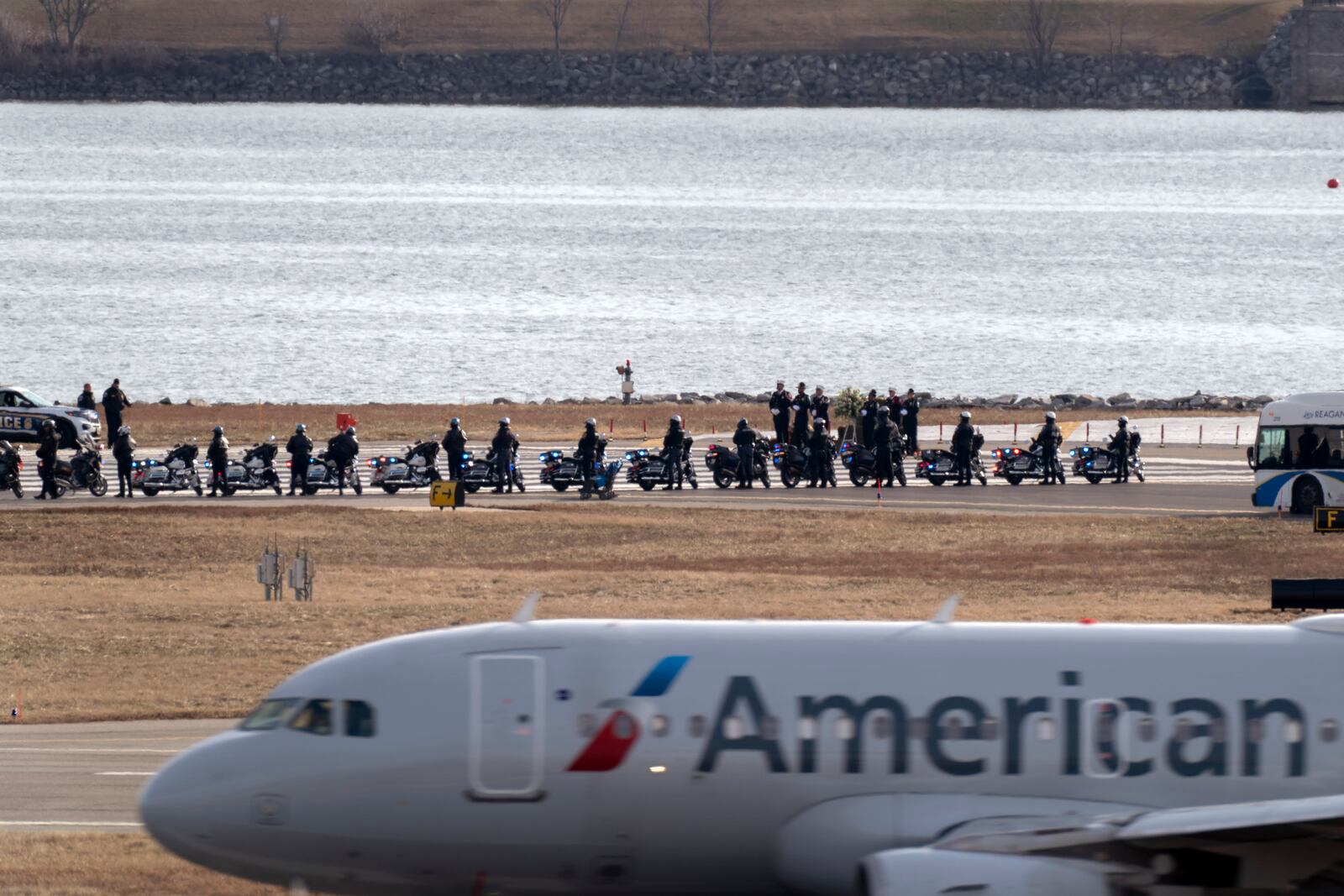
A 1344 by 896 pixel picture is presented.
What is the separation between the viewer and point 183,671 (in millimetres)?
29688

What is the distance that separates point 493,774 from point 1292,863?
6.45 m

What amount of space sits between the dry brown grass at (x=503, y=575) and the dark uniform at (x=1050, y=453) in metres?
6.81

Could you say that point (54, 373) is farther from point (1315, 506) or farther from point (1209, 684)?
→ point (1209, 684)

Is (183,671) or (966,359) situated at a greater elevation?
(966,359)

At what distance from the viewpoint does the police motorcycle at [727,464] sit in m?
51.4

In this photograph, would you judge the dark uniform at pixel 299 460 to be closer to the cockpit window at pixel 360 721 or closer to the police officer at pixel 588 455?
the police officer at pixel 588 455

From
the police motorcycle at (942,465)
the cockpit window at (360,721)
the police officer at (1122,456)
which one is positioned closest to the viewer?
the cockpit window at (360,721)

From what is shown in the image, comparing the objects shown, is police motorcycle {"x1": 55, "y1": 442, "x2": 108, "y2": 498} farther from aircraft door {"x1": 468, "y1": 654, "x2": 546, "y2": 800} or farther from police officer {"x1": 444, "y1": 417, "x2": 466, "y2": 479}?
aircraft door {"x1": 468, "y1": 654, "x2": 546, "y2": 800}

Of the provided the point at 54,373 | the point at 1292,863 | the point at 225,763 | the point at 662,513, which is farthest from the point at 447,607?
the point at 54,373

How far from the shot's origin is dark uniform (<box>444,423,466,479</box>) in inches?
1934

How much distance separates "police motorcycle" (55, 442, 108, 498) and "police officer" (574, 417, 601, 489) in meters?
12.4

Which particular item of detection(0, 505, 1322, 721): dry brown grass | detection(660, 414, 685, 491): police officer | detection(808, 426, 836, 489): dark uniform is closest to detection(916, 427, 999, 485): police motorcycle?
detection(808, 426, 836, 489): dark uniform

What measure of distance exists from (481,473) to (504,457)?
0.80m

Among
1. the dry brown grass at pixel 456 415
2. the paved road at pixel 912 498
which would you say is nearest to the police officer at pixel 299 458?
the paved road at pixel 912 498
